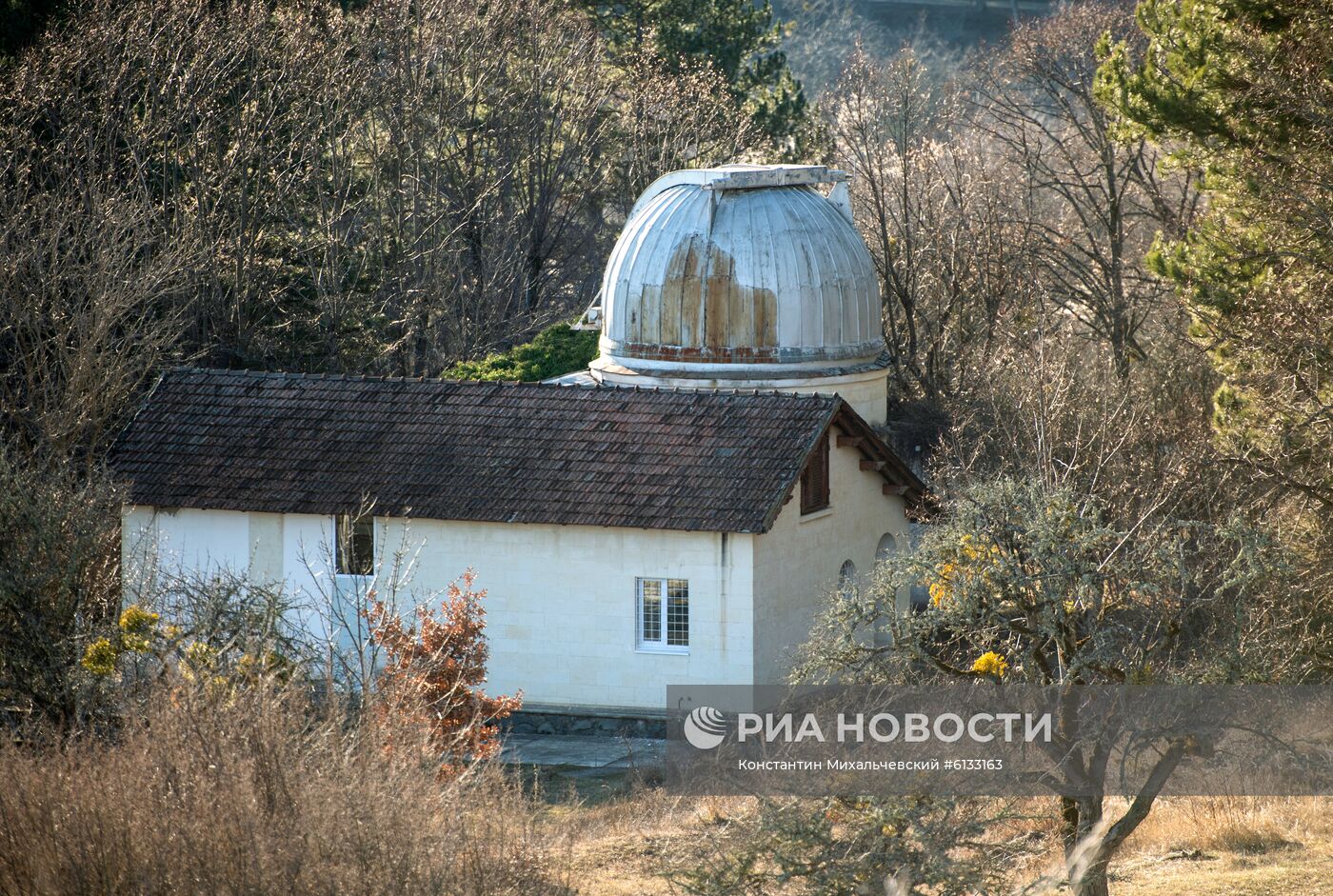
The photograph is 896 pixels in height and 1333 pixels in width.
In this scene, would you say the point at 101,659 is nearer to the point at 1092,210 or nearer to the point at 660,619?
the point at 660,619

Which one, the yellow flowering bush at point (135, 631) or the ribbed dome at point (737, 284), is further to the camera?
the ribbed dome at point (737, 284)

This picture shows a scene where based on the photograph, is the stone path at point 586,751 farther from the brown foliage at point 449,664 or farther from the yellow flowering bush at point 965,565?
the yellow flowering bush at point 965,565

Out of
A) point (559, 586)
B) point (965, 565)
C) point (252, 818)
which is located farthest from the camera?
point (559, 586)

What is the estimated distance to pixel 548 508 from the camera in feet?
81.8

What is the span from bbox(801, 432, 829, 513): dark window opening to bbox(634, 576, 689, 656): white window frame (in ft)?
8.16

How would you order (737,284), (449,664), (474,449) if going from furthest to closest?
(737,284) < (474,449) < (449,664)

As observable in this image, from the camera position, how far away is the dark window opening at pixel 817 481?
25.8 m

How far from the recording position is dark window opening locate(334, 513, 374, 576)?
2539cm

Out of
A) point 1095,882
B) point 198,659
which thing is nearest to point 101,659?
point 198,659

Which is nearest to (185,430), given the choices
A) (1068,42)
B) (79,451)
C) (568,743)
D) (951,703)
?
(79,451)

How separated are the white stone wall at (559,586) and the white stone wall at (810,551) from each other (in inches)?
16.7

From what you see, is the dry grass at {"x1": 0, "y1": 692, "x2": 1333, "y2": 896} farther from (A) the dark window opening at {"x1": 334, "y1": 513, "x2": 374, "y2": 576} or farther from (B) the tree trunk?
(A) the dark window opening at {"x1": 334, "y1": 513, "x2": 374, "y2": 576}

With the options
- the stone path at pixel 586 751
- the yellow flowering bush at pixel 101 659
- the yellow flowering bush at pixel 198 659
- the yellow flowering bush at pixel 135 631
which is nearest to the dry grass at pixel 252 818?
the yellow flowering bush at pixel 198 659

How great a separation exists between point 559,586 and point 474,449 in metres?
2.55
